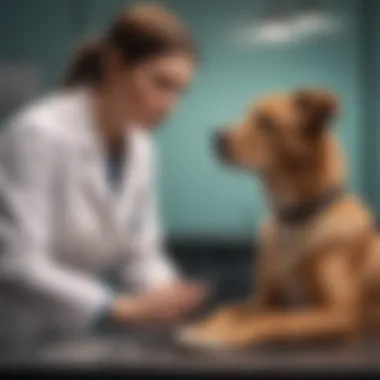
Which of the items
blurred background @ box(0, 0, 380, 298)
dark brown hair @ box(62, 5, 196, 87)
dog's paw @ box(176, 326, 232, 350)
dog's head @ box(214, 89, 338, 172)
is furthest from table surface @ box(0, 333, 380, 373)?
dark brown hair @ box(62, 5, 196, 87)

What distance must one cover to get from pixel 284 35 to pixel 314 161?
0.72ft

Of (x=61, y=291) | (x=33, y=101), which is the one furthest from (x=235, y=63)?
(x=61, y=291)

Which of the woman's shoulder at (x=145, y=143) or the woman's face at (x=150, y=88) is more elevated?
the woman's face at (x=150, y=88)

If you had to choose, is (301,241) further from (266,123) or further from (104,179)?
(104,179)

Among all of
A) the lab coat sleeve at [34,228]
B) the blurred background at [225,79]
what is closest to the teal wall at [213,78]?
the blurred background at [225,79]

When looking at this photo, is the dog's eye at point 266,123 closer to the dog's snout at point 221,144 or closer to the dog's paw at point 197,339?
the dog's snout at point 221,144

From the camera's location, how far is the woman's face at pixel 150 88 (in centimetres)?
158

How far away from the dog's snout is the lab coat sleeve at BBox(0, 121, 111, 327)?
0.26 meters

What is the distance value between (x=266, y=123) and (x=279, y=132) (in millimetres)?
27

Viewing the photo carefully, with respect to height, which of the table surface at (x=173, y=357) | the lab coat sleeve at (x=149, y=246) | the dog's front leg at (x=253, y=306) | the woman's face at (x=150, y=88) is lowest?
the table surface at (x=173, y=357)

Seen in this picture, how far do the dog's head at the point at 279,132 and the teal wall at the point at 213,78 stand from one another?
0.08ft

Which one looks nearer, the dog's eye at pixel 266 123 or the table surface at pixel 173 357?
the table surface at pixel 173 357

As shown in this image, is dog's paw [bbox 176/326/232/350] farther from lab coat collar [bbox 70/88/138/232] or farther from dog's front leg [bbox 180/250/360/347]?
lab coat collar [bbox 70/88/138/232]

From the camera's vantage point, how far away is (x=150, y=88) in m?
1.58
